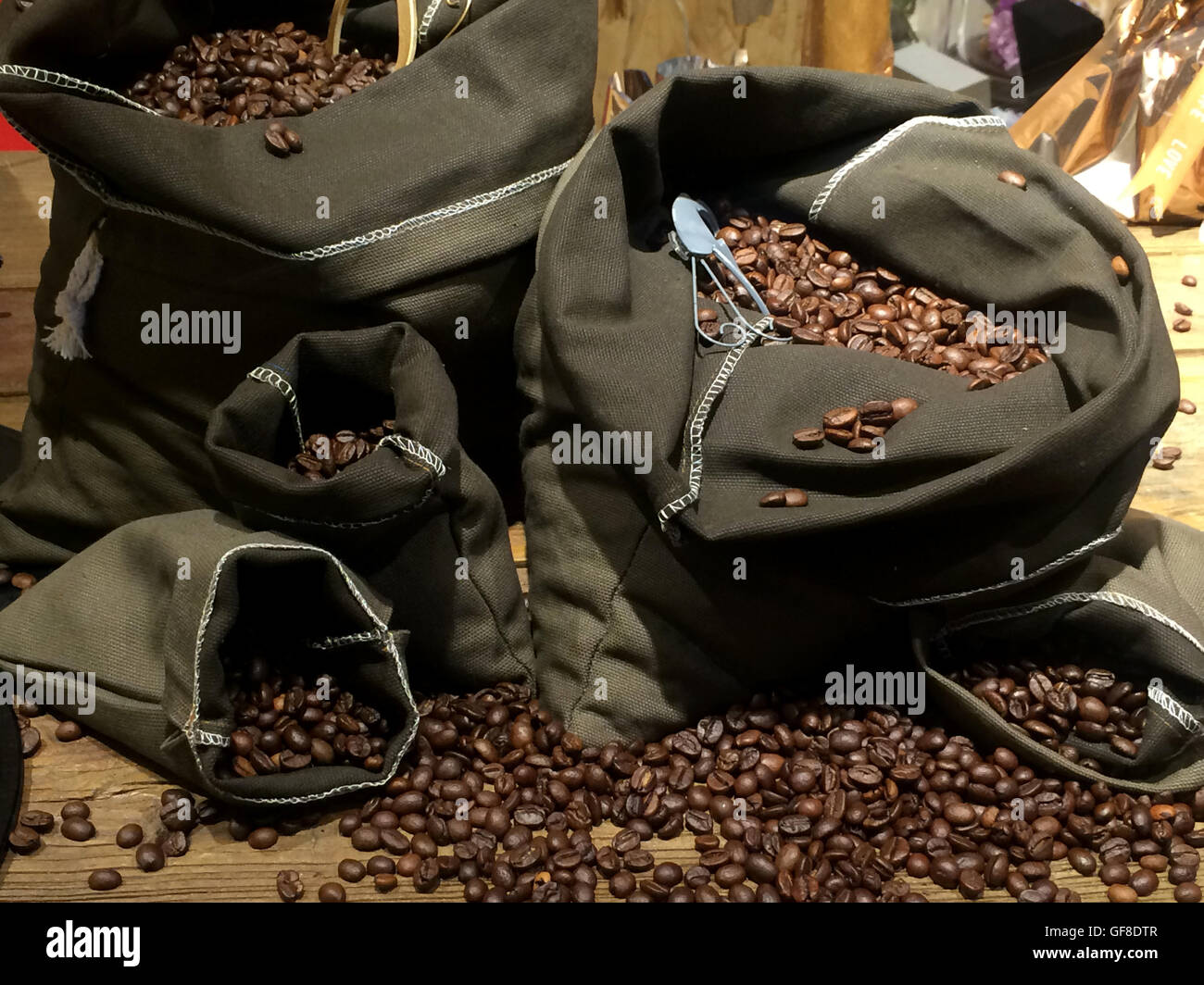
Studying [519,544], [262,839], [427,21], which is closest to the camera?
[262,839]

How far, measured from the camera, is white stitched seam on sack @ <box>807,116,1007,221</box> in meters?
1.53

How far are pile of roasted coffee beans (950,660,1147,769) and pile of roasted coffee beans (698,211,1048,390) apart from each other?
38 centimetres

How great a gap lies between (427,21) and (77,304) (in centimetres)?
57

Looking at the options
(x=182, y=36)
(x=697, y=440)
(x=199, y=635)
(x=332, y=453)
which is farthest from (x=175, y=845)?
(x=182, y=36)

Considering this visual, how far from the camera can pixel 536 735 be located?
60.0 inches

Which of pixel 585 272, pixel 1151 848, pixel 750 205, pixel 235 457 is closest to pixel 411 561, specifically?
pixel 235 457

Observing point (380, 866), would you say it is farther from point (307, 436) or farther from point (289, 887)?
point (307, 436)

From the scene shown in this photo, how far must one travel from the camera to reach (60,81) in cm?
133

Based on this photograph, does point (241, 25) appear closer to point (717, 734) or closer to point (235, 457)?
point (235, 457)

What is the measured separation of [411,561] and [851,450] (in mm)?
548

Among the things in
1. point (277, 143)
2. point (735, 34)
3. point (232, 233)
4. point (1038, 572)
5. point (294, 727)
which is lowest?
point (294, 727)

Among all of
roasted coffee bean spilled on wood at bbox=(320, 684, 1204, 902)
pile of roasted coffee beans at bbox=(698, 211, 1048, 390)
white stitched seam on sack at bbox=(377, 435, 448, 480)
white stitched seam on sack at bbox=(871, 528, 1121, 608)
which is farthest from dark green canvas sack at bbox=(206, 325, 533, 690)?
white stitched seam on sack at bbox=(871, 528, 1121, 608)

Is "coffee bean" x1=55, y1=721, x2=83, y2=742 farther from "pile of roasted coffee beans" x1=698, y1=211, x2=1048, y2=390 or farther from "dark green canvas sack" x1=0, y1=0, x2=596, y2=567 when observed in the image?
"pile of roasted coffee beans" x1=698, y1=211, x2=1048, y2=390

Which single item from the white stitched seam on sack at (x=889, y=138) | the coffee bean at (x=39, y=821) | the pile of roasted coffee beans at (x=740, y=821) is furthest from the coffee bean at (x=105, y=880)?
the white stitched seam on sack at (x=889, y=138)
